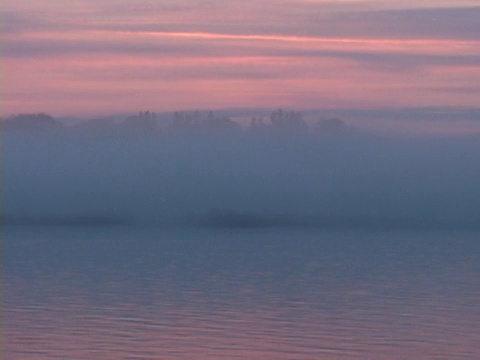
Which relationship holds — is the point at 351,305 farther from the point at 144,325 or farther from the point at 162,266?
the point at 162,266

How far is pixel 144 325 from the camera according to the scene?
2306 cm

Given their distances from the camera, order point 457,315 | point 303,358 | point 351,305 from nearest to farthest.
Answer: point 303,358 < point 457,315 < point 351,305

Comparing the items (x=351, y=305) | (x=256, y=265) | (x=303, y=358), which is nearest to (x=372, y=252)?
(x=256, y=265)

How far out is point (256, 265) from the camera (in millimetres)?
49438

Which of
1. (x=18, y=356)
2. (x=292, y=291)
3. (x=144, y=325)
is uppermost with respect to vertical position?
(x=292, y=291)

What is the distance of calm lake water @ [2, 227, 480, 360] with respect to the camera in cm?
1998

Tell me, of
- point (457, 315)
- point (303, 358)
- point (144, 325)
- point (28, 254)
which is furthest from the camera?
point (28, 254)

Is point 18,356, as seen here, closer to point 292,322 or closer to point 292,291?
point 292,322

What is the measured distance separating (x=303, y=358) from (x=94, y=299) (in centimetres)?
1103

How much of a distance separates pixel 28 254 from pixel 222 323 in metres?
38.5

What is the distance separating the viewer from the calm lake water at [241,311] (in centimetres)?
1998

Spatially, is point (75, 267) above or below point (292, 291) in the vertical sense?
above

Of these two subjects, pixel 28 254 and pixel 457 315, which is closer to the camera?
pixel 457 315

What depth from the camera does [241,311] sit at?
25750mm
